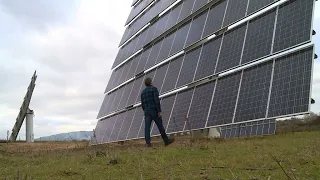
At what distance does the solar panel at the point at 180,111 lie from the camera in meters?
10.9

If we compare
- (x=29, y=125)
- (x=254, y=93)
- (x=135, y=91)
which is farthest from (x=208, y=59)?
(x=29, y=125)

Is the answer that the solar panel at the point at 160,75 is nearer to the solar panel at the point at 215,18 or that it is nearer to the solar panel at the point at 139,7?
the solar panel at the point at 215,18

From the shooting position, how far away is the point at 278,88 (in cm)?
837

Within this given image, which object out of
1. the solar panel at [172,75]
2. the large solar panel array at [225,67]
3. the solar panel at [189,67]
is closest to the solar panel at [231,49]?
the large solar panel array at [225,67]

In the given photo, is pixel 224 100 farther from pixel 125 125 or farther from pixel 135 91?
pixel 135 91

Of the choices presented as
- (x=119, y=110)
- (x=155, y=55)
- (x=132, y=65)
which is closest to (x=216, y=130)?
(x=155, y=55)

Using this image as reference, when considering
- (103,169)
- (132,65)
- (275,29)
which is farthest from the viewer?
(132,65)

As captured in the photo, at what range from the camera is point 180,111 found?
1141 centimetres

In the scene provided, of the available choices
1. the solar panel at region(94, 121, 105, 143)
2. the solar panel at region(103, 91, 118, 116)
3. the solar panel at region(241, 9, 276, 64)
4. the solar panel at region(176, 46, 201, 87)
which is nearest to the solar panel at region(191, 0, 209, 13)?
the solar panel at region(176, 46, 201, 87)

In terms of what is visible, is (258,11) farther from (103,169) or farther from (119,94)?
(119,94)

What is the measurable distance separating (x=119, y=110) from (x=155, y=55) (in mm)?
3356

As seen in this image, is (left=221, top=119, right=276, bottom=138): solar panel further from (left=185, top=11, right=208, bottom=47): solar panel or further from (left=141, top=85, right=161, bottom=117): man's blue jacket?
(left=185, top=11, right=208, bottom=47): solar panel

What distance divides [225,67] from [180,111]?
2250mm

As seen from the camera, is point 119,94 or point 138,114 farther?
point 119,94
